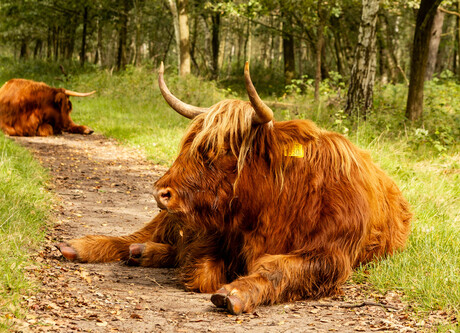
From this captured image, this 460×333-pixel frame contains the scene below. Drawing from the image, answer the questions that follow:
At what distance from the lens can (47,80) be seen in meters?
21.6

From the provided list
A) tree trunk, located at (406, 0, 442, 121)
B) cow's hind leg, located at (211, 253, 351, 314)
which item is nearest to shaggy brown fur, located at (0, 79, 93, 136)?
tree trunk, located at (406, 0, 442, 121)

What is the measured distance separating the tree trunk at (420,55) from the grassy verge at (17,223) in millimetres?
6236

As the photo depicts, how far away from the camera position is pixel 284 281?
3070 mm

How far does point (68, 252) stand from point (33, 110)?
779 cm

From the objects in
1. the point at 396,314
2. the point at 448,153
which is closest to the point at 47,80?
the point at 448,153

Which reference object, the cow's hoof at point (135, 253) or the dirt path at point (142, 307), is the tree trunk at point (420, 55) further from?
the cow's hoof at point (135, 253)

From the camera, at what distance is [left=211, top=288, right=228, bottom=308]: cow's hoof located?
2.84m

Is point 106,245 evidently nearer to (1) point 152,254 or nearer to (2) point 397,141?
(1) point 152,254

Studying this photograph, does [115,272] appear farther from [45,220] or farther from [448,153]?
[448,153]

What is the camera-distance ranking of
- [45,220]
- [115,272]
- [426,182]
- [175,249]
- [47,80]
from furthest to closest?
[47,80], [426,182], [45,220], [175,249], [115,272]

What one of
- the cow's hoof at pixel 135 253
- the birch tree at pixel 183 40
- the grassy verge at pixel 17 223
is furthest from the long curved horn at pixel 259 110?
the birch tree at pixel 183 40

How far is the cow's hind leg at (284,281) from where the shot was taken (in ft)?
9.42

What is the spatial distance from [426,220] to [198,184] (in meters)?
2.50

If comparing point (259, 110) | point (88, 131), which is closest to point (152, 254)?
point (259, 110)
